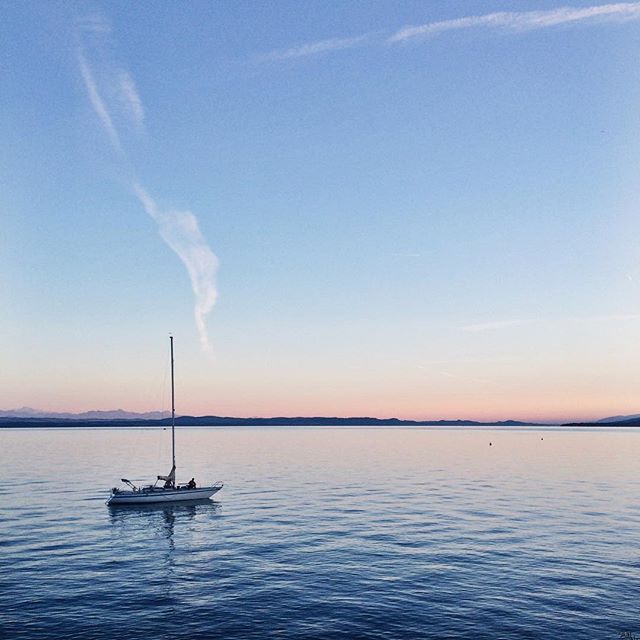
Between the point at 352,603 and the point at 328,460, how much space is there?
124 m

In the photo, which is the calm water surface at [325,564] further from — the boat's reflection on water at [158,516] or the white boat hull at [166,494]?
the white boat hull at [166,494]

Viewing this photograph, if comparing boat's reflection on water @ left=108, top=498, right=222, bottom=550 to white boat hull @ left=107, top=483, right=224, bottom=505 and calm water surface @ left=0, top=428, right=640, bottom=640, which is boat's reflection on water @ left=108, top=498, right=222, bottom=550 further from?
white boat hull @ left=107, top=483, right=224, bottom=505

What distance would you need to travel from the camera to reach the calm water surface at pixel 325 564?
3316 cm

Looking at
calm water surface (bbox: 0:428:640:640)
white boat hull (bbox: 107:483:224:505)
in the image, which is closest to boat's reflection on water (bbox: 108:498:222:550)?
calm water surface (bbox: 0:428:640:640)

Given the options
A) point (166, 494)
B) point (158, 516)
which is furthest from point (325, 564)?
point (166, 494)

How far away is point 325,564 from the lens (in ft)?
149

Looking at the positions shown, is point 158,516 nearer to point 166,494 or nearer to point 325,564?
point 166,494

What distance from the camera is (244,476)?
116 metres

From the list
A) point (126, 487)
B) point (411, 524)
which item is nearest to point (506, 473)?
point (411, 524)

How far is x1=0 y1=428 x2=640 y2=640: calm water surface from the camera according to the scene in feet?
109

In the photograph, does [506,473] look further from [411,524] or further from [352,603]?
[352,603]

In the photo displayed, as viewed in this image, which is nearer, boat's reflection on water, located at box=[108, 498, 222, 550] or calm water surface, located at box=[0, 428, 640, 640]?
calm water surface, located at box=[0, 428, 640, 640]

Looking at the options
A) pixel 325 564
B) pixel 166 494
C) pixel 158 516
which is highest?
pixel 325 564

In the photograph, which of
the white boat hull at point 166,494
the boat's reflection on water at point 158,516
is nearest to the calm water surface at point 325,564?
the boat's reflection on water at point 158,516
